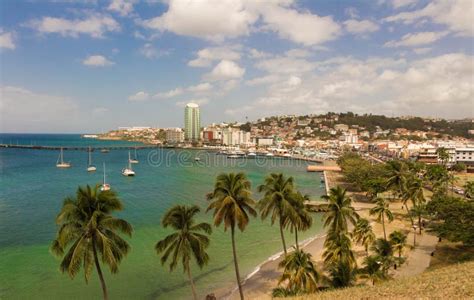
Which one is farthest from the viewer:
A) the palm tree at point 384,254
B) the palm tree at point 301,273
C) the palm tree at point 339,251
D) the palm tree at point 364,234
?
the palm tree at point 364,234

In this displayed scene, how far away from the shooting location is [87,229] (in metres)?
14.1

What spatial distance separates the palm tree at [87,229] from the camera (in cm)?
1374

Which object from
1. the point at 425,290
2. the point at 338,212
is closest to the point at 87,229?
the point at 425,290

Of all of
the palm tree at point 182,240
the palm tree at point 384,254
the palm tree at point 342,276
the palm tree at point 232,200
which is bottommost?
the palm tree at point 342,276

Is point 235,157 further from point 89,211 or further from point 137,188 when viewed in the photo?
point 89,211

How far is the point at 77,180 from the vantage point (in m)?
82.9

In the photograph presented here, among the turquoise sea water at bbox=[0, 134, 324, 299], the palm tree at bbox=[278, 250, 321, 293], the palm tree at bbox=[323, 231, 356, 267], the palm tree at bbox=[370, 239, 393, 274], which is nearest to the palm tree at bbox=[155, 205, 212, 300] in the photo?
the palm tree at bbox=[278, 250, 321, 293]

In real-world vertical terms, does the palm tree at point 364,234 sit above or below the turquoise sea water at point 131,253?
above

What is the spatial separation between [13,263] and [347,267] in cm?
2941

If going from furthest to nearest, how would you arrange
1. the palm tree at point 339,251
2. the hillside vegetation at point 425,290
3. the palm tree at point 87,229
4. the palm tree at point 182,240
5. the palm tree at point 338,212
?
1. the palm tree at point 338,212
2. the palm tree at point 339,251
3. the palm tree at point 182,240
4. the palm tree at point 87,229
5. the hillside vegetation at point 425,290

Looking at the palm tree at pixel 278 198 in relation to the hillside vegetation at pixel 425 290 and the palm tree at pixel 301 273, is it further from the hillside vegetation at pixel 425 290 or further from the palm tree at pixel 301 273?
the hillside vegetation at pixel 425 290

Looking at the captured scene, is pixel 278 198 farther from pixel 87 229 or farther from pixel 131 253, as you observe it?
pixel 131 253

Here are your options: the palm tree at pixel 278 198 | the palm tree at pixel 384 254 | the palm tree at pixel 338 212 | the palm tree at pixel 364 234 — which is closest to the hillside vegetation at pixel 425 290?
the palm tree at pixel 384 254

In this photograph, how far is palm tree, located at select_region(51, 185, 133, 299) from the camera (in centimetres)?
1374
